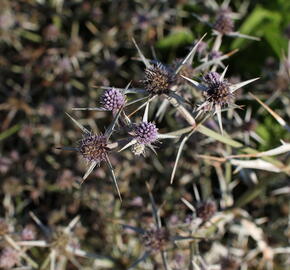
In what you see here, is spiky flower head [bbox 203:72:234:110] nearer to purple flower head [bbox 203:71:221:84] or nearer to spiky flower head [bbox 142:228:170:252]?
purple flower head [bbox 203:71:221:84]

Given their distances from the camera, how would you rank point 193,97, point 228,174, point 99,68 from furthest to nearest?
point 99,68
point 228,174
point 193,97

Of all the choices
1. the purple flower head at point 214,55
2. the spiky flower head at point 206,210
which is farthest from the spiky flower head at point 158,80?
the spiky flower head at point 206,210

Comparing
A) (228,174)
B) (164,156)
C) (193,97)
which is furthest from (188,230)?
(164,156)

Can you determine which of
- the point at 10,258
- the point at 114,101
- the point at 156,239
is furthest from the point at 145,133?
the point at 10,258

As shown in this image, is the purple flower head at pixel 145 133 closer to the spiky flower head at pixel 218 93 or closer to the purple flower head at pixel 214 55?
the spiky flower head at pixel 218 93

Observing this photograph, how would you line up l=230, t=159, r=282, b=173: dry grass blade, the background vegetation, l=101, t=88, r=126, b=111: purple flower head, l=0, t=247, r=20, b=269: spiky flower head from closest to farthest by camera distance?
l=101, t=88, r=126, b=111: purple flower head, l=230, t=159, r=282, b=173: dry grass blade, l=0, t=247, r=20, b=269: spiky flower head, the background vegetation

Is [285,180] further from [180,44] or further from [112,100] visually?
[112,100]

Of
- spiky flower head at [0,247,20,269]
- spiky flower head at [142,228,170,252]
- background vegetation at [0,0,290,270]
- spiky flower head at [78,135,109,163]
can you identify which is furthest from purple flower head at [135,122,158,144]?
spiky flower head at [0,247,20,269]
